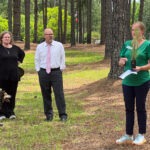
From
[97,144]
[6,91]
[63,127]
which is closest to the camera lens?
[97,144]

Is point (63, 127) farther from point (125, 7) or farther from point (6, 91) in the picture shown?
point (125, 7)

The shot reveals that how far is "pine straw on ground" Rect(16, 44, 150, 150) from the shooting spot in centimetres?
605

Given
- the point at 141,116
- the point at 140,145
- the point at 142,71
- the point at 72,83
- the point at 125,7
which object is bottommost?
the point at 72,83

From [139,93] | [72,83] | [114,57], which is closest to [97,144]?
[139,93]

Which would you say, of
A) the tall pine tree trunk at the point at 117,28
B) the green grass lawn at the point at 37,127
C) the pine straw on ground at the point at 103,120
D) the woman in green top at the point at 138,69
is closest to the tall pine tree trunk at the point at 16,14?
the tall pine tree trunk at the point at 117,28

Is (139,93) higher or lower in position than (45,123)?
higher

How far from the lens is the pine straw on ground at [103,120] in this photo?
19.9 feet

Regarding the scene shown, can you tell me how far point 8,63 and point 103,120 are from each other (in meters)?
2.63

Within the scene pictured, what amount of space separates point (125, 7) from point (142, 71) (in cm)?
866

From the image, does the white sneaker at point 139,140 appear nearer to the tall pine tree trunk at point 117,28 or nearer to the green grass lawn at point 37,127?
the green grass lawn at point 37,127

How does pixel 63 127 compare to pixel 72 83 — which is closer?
pixel 63 127

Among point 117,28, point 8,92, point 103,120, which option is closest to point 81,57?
point 117,28

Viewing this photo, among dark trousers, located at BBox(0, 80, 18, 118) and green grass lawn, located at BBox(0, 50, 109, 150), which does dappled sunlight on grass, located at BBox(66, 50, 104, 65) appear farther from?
dark trousers, located at BBox(0, 80, 18, 118)

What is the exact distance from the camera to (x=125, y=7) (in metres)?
13.7
